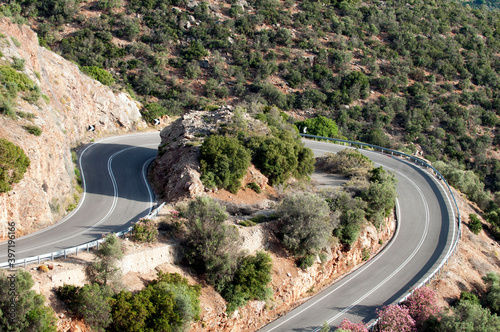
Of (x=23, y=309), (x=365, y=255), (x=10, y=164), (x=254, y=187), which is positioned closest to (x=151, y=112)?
(x=254, y=187)

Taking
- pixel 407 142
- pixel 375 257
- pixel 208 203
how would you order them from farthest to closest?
pixel 407 142 → pixel 375 257 → pixel 208 203

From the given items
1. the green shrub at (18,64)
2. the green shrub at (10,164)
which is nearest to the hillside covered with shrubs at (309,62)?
the green shrub at (18,64)

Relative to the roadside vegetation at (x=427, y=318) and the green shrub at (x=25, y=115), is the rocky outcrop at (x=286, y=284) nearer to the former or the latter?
the roadside vegetation at (x=427, y=318)

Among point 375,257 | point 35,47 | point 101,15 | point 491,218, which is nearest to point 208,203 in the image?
point 375,257

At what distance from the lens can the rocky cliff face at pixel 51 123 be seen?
23219mm

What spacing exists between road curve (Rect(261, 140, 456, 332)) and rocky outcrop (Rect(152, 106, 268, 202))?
10232mm

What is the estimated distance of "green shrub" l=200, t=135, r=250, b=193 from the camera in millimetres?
30781

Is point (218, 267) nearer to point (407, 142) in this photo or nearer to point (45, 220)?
point (45, 220)

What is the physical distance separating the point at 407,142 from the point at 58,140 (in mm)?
54095

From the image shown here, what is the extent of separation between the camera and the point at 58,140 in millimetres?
27875

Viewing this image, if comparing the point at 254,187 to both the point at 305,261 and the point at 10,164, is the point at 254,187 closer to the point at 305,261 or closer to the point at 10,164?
the point at 305,261

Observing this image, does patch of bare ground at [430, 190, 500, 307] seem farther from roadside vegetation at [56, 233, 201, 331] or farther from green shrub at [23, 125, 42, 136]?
green shrub at [23, 125, 42, 136]

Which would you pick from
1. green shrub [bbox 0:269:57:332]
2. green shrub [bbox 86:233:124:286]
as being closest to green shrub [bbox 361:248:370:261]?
green shrub [bbox 86:233:124:286]

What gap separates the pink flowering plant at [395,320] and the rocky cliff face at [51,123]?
19324mm
